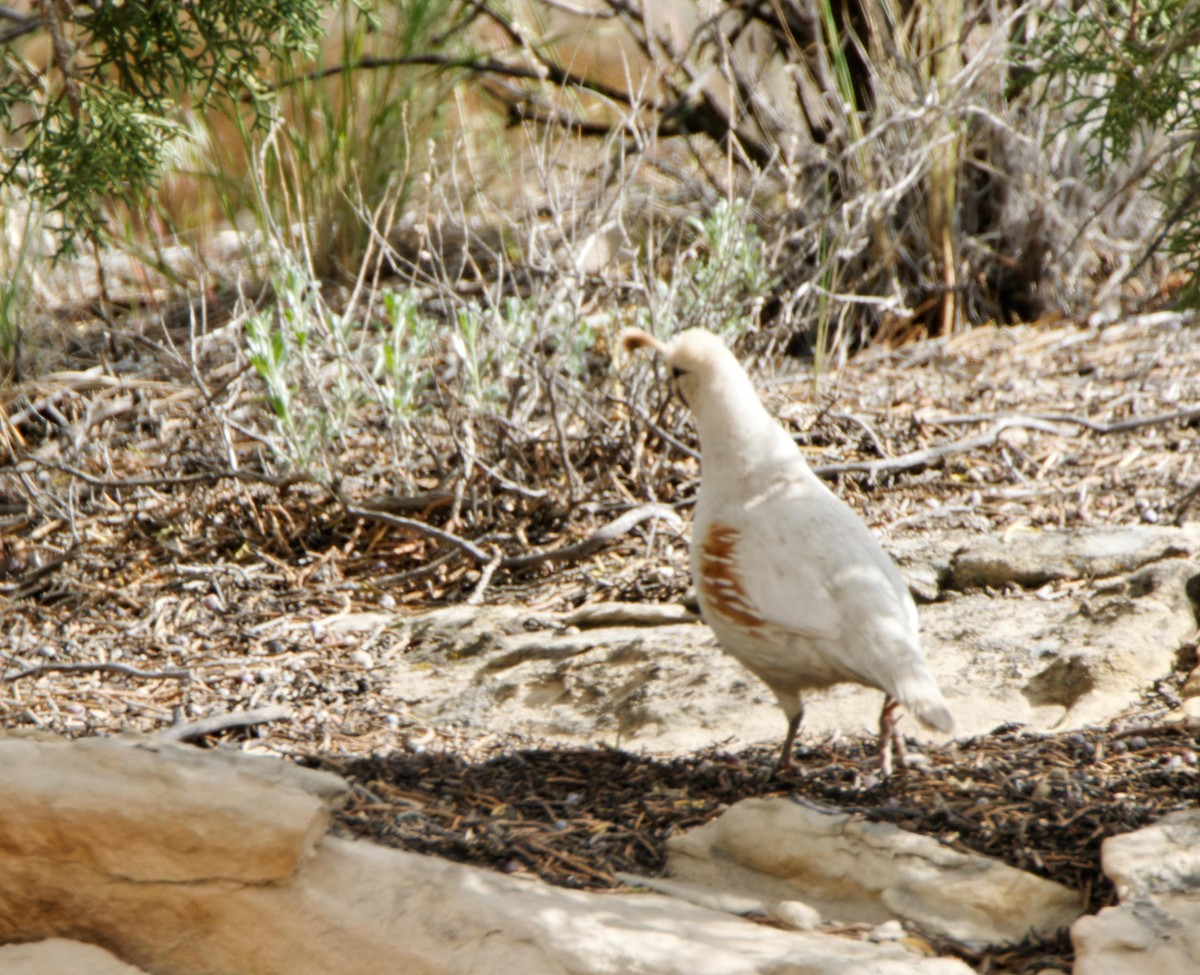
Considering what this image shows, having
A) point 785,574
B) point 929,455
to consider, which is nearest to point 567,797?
point 785,574

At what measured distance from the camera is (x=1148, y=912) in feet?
7.66

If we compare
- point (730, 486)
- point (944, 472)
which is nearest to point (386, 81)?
point (944, 472)

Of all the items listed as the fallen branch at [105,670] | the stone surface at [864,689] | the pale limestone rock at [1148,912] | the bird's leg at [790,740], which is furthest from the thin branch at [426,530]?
the pale limestone rock at [1148,912]

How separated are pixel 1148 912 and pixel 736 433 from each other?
180 centimetres

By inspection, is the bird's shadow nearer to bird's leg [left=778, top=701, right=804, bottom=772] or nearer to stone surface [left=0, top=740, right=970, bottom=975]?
bird's leg [left=778, top=701, right=804, bottom=772]

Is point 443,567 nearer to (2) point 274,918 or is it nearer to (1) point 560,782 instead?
(1) point 560,782

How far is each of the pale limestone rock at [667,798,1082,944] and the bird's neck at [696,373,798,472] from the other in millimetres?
1106

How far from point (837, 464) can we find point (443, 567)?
165 cm

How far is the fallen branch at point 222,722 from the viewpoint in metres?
3.59

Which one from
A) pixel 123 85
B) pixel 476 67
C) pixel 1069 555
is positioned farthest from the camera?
pixel 476 67

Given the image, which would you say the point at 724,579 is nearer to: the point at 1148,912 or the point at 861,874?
the point at 861,874

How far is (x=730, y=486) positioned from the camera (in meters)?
3.74

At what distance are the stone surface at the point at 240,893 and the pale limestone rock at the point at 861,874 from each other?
0.66ft

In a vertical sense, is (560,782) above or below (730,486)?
below
